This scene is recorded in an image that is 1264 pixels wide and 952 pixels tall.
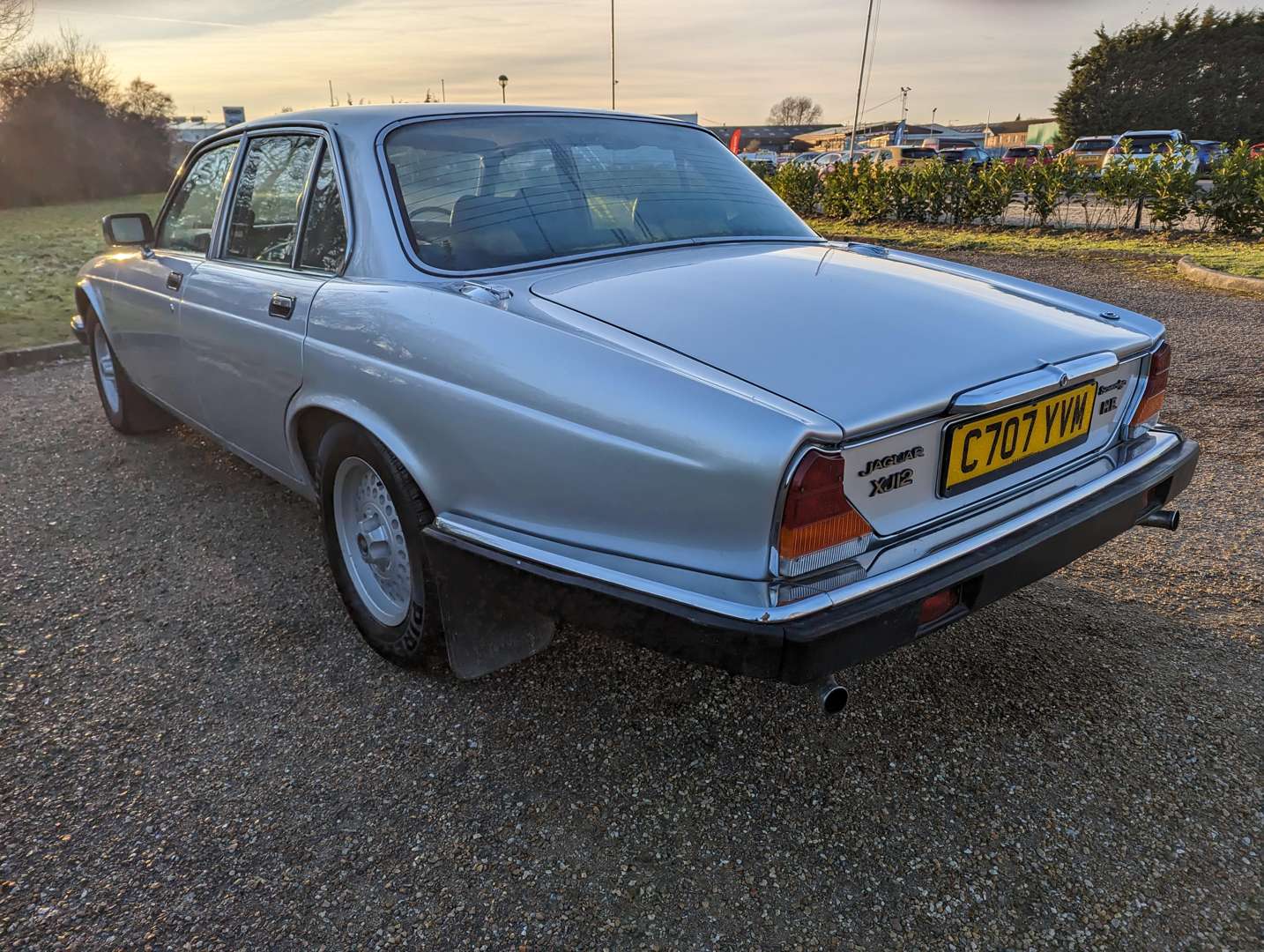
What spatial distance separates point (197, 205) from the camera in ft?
11.6

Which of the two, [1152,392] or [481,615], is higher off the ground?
[1152,392]

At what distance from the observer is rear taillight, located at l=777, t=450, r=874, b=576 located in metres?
1.56

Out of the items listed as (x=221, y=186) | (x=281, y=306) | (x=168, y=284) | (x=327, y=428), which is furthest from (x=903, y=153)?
(x=327, y=428)

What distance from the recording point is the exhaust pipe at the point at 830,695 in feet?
5.52

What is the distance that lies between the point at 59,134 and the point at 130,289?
77.8 ft

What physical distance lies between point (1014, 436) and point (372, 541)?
181 centimetres

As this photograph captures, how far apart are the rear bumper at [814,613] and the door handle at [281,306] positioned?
1003mm

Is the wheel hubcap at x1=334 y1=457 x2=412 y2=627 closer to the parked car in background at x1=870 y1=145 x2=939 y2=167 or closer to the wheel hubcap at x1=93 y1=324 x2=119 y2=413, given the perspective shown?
the wheel hubcap at x1=93 y1=324 x2=119 y2=413

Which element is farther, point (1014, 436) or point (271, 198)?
point (271, 198)

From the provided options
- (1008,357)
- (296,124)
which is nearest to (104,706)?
(296,124)

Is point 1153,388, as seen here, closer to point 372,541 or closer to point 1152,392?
point 1152,392

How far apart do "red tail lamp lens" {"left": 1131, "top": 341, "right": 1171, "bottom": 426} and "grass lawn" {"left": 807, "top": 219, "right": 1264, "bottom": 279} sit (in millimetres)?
7367

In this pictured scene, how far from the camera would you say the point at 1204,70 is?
1400 inches

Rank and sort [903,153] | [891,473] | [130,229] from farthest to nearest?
[903,153] → [130,229] → [891,473]
